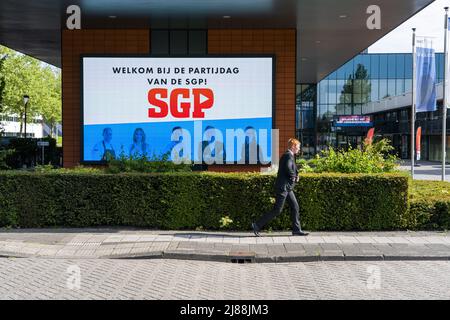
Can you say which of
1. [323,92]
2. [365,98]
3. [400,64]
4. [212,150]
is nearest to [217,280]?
[212,150]

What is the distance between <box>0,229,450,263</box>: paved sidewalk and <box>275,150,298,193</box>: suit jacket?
3.19ft

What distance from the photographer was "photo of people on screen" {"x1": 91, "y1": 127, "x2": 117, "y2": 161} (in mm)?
16625

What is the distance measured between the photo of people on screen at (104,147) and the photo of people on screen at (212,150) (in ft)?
8.45

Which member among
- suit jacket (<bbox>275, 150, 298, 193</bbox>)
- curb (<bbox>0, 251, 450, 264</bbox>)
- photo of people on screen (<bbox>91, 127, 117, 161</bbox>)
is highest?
photo of people on screen (<bbox>91, 127, 117, 161</bbox>)

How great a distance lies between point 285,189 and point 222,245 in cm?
175

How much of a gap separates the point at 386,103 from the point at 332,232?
175ft

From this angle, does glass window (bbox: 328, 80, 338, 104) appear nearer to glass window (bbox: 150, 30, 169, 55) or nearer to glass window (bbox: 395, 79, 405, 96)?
glass window (bbox: 395, 79, 405, 96)

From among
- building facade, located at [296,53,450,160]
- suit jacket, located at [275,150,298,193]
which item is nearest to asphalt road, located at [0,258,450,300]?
→ suit jacket, located at [275,150,298,193]

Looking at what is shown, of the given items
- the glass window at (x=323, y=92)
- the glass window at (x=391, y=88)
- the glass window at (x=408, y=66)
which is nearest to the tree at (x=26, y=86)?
the glass window at (x=323, y=92)

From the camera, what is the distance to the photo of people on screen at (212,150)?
16.7 m

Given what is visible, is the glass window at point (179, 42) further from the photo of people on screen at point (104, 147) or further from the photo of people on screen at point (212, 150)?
the photo of people on screen at point (104, 147)
